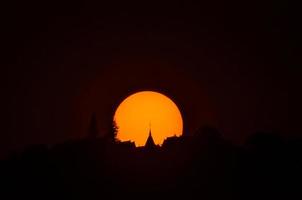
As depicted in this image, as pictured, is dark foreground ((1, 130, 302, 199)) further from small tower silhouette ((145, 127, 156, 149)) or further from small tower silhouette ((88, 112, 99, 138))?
small tower silhouette ((88, 112, 99, 138))

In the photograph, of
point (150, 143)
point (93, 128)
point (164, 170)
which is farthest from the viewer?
point (93, 128)

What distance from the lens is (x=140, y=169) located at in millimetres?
68188

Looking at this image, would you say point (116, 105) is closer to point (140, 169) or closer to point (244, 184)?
point (140, 169)

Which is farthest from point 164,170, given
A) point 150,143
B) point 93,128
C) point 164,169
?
point 93,128

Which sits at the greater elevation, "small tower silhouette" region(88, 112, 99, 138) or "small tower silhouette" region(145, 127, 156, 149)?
"small tower silhouette" region(88, 112, 99, 138)

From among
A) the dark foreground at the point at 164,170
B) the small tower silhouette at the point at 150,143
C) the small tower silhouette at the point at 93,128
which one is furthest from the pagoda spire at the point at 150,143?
the small tower silhouette at the point at 93,128

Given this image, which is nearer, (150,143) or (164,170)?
(164,170)

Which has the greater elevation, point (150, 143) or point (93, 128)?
point (93, 128)

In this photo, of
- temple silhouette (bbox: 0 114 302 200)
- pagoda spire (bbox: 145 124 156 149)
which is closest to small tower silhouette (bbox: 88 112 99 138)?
temple silhouette (bbox: 0 114 302 200)

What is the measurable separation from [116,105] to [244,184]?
72.9 feet

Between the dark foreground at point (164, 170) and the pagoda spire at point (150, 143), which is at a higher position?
the pagoda spire at point (150, 143)

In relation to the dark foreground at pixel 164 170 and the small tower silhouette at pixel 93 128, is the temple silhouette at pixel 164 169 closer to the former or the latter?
the dark foreground at pixel 164 170

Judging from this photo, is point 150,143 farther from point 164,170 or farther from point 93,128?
point 93,128

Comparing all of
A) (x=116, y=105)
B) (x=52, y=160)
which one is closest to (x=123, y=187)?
(x=52, y=160)
